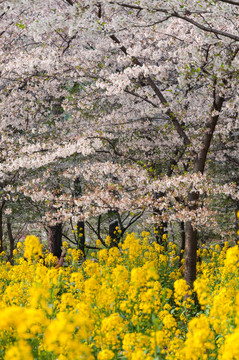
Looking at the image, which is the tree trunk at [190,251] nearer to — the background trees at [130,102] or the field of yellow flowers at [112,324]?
the background trees at [130,102]

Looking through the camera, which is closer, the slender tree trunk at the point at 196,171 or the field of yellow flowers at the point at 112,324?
the field of yellow flowers at the point at 112,324

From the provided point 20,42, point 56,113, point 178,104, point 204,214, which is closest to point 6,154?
point 56,113

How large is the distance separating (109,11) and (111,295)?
4.27 m

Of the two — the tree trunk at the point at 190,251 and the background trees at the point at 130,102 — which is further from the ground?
the background trees at the point at 130,102

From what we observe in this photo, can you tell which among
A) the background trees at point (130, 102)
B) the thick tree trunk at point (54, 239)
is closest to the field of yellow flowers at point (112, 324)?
the background trees at point (130, 102)

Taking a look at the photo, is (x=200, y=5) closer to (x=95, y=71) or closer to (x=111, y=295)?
(x=95, y=71)

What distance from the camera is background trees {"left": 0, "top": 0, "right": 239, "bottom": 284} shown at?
5863 millimetres

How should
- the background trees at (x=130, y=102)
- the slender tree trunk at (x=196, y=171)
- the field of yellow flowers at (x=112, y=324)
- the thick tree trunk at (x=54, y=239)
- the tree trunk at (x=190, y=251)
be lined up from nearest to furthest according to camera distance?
the field of yellow flowers at (x=112, y=324)
the background trees at (x=130, y=102)
the slender tree trunk at (x=196, y=171)
the tree trunk at (x=190, y=251)
the thick tree trunk at (x=54, y=239)

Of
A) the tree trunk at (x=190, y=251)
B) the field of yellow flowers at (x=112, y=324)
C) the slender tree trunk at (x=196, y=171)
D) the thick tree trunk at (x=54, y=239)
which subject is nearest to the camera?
the field of yellow flowers at (x=112, y=324)

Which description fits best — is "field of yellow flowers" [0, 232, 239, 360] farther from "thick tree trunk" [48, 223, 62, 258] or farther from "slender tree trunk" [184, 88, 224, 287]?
"thick tree trunk" [48, 223, 62, 258]

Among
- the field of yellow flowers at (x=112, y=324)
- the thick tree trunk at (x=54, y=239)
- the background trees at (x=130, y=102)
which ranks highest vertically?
the background trees at (x=130, y=102)

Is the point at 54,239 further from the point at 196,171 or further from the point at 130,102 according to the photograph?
the point at 196,171

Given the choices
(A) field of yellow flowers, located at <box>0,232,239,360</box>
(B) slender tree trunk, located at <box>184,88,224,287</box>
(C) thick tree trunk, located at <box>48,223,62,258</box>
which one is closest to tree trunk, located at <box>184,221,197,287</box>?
(B) slender tree trunk, located at <box>184,88,224,287</box>

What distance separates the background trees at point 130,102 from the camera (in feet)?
19.2
